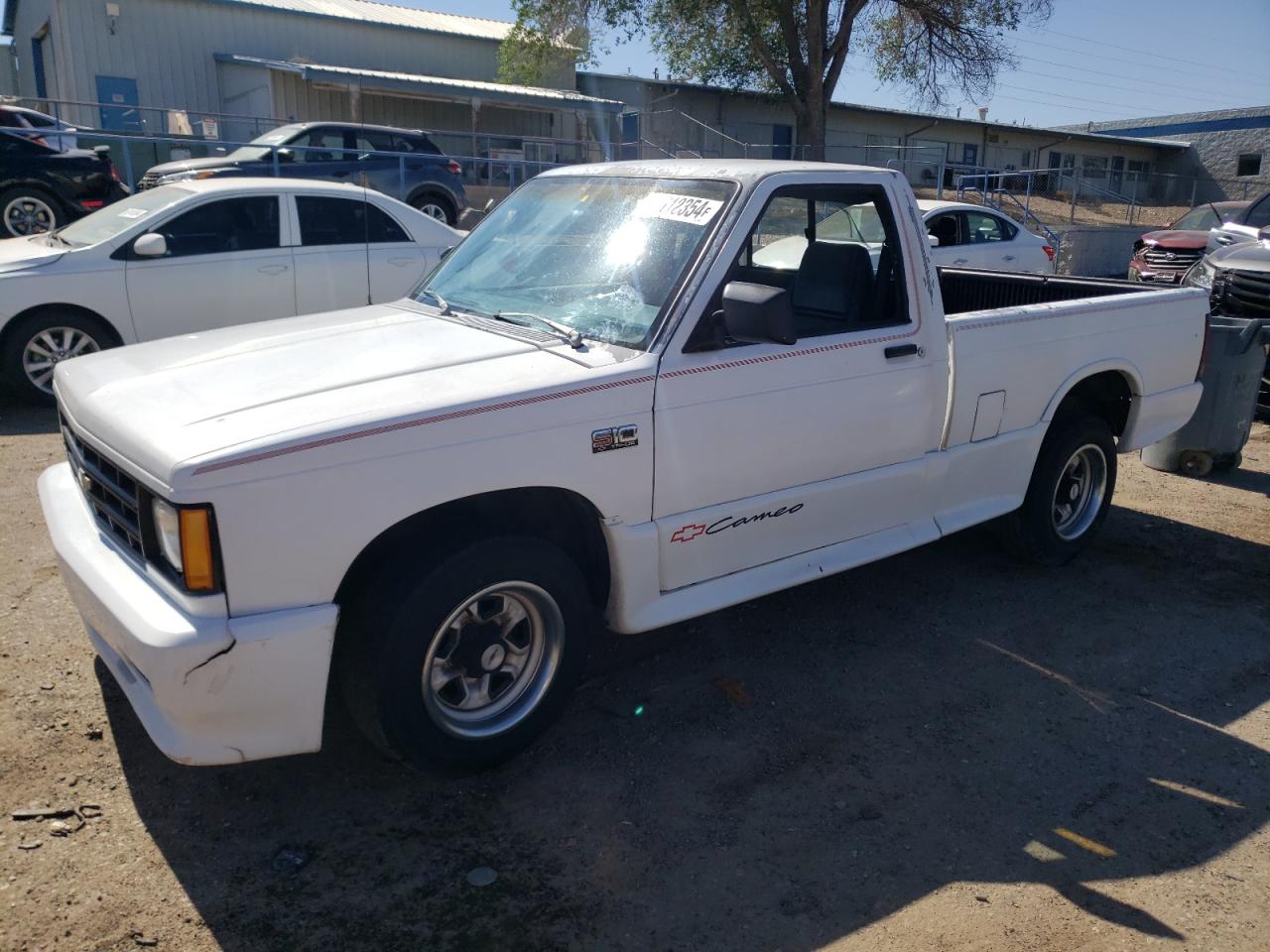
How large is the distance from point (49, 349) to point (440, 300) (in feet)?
16.7

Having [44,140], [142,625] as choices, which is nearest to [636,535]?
[142,625]

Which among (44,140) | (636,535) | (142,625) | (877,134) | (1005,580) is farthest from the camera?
(877,134)

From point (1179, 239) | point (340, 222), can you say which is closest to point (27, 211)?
point (340, 222)

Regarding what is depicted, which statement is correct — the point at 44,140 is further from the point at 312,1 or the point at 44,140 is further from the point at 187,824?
the point at 312,1

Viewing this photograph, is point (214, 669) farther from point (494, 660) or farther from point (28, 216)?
point (28, 216)

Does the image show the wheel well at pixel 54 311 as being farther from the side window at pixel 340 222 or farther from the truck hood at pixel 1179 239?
the truck hood at pixel 1179 239

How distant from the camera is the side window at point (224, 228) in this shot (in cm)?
804

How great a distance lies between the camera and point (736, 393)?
3588 mm

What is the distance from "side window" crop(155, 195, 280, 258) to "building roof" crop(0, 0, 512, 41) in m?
23.0

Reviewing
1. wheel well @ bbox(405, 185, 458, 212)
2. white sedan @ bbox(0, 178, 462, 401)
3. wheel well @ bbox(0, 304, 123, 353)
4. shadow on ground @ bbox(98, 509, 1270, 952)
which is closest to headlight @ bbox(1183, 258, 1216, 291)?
shadow on ground @ bbox(98, 509, 1270, 952)

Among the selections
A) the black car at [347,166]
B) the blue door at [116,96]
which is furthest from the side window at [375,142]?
the blue door at [116,96]

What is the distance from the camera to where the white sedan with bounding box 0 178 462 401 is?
25.0ft

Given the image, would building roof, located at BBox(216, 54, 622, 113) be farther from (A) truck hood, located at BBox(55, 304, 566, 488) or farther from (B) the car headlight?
(B) the car headlight

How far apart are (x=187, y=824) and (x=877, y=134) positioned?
38.6m
